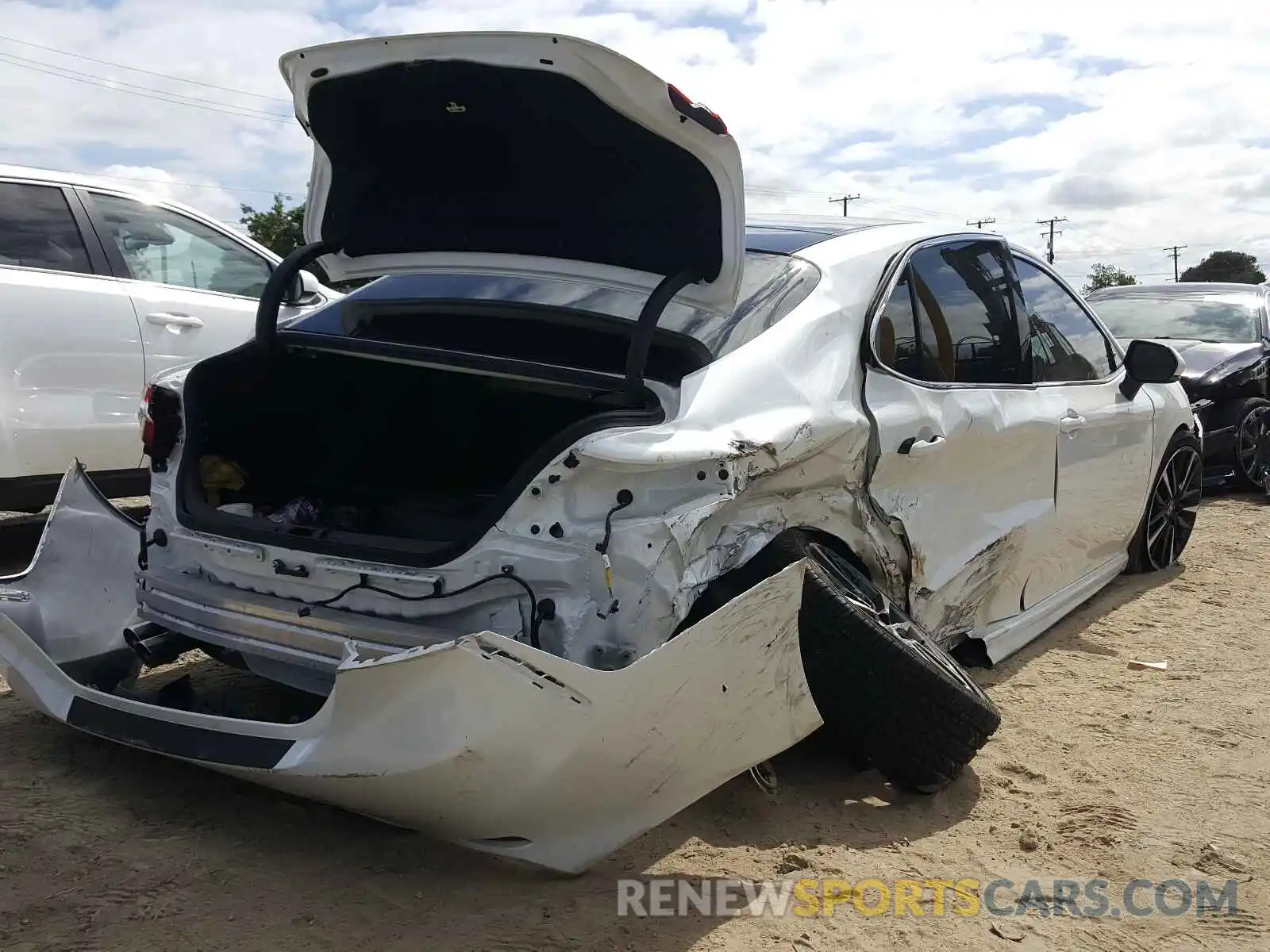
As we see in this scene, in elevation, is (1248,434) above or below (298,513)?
below

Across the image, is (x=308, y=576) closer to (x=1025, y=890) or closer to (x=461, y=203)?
(x=461, y=203)

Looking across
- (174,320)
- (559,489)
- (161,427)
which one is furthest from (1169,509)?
(174,320)

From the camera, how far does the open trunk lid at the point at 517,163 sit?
2.79 meters

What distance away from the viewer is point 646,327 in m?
2.84

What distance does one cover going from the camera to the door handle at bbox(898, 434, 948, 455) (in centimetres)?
327

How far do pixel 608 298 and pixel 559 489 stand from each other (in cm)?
86

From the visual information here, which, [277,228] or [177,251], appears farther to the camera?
[277,228]

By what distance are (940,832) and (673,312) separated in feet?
5.23

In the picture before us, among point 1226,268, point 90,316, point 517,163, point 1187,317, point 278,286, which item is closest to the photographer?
point 517,163

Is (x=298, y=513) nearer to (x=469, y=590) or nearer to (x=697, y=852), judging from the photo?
(x=469, y=590)

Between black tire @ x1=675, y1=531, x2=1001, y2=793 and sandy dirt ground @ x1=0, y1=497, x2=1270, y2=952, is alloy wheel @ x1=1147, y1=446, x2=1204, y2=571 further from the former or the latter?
black tire @ x1=675, y1=531, x2=1001, y2=793

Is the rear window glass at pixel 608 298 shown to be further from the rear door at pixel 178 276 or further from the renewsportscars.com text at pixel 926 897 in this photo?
the rear door at pixel 178 276

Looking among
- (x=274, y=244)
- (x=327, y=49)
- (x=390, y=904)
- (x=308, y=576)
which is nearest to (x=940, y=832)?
(x=390, y=904)

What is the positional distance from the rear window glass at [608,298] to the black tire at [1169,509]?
312cm
